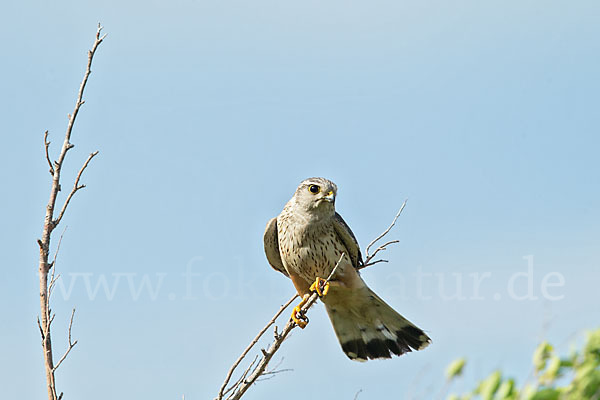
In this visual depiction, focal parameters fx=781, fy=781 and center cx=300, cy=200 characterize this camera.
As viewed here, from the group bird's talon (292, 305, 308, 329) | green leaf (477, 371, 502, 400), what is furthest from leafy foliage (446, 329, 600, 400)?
bird's talon (292, 305, 308, 329)

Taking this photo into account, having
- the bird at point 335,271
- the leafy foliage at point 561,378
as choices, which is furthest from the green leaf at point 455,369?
the bird at point 335,271

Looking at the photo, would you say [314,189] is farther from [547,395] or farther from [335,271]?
[547,395]

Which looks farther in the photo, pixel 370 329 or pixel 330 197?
pixel 370 329

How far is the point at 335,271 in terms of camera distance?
6.17 m

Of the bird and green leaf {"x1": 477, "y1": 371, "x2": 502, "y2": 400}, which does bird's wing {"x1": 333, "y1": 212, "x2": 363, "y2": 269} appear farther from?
green leaf {"x1": 477, "y1": 371, "x2": 502, "y2": 400}

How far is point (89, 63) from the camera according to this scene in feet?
14.0

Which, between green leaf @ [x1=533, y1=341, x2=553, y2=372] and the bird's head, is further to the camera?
the bird's head

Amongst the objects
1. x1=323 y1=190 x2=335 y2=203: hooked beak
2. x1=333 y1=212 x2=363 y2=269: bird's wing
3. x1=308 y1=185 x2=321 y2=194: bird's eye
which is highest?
x1=308 y1=185 x2=321 y2=194: bird's eye

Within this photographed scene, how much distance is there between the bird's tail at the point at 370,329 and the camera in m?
6.75

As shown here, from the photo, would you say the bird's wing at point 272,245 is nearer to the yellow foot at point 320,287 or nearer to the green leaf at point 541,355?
the yellow foot at point 320,287

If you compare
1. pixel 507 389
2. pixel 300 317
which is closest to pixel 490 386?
pixel 507 389

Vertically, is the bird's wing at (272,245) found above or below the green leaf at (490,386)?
above

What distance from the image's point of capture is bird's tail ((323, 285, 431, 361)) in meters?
6.75

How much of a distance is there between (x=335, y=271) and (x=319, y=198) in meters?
0.66
